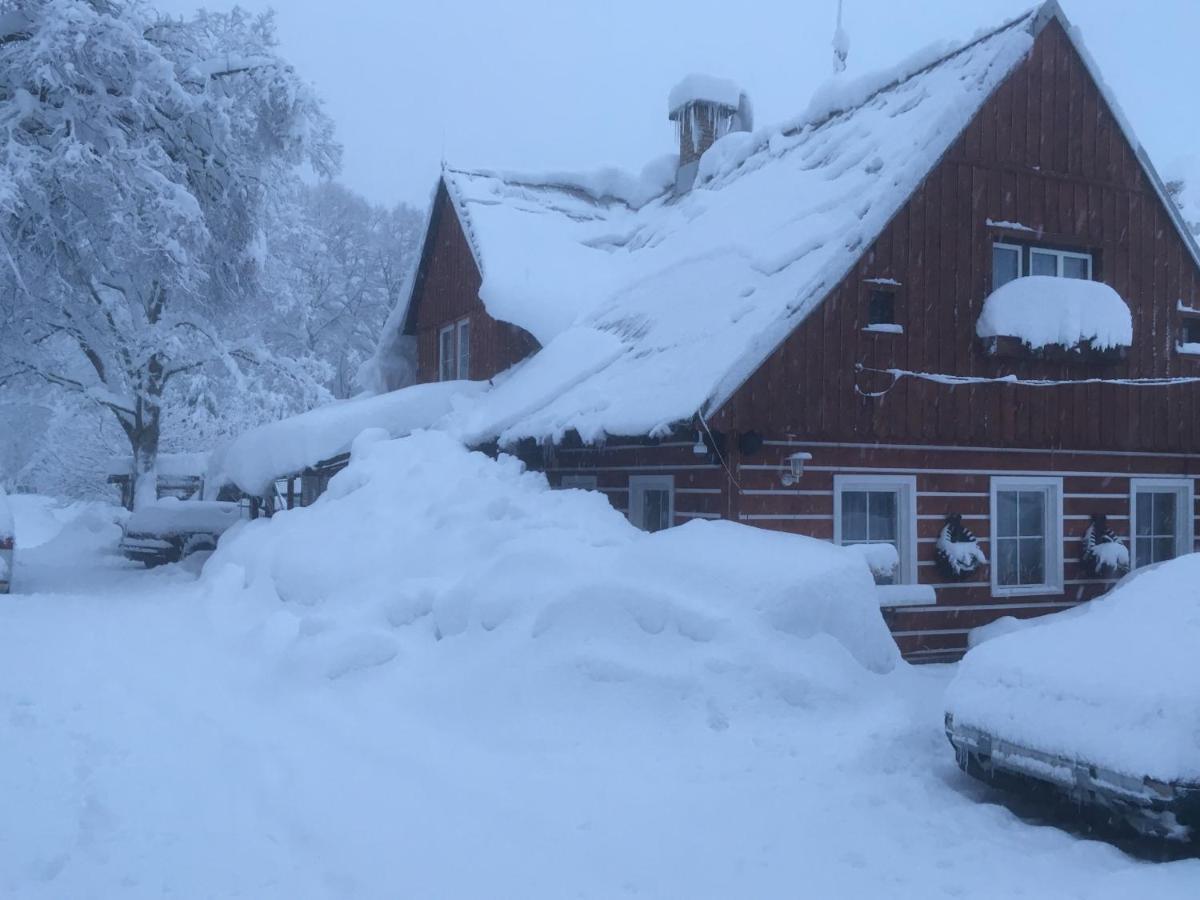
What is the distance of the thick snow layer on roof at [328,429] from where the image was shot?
676 inches

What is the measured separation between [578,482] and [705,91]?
366 inches

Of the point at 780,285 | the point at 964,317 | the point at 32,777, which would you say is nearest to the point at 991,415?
the point at 964,317

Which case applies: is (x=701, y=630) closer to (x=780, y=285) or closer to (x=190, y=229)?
(x=780, y=285)

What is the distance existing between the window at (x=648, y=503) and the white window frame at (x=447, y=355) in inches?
296

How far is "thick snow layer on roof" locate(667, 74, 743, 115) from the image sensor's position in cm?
2073

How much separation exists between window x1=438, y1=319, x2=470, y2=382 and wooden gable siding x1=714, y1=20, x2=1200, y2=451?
9.20 metres

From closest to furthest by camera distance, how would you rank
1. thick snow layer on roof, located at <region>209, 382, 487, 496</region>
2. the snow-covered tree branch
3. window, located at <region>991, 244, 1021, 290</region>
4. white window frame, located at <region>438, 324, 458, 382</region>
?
window, located at <region>991, 244, 1021, 290</region>, the snow-covered tree branch, thick snow layer on roof, located at <region>209, 382, 487, 496</region>, white window frame, located at <region>438, 324, 458, 382</region>

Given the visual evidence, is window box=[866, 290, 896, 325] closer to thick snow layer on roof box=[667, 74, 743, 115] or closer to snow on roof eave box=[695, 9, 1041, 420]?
snow on roof eave box=[695, 9, 1041, 420]

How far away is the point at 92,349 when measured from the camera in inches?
884

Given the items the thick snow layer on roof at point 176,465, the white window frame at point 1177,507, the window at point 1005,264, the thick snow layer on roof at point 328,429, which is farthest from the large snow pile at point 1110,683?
the thick snow layer on roof at point 176,465

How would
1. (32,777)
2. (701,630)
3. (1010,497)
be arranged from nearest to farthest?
(32,777)
(701,630)
(1010,497)

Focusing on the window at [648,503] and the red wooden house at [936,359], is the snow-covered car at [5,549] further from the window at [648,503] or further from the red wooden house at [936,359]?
the window at [648,503]

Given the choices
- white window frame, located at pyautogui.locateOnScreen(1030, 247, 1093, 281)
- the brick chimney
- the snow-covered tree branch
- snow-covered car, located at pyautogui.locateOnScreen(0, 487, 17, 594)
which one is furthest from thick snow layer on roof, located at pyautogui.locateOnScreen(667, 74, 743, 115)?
snow-covered car, located at pyautogui.locateOnScreen(0, 487, 17, 594)

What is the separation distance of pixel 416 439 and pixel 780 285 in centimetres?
606
